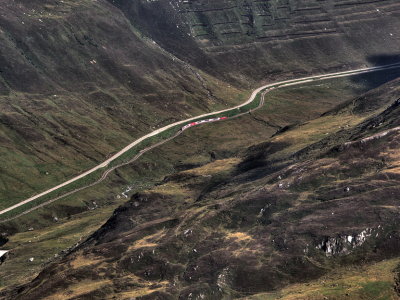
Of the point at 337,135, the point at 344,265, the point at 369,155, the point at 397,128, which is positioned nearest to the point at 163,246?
the point at 344,265

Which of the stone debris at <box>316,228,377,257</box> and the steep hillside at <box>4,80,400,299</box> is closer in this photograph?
the steep hillside at <box>4,80,400,299</box>

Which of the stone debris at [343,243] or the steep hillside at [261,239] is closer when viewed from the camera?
the steep hillside at [261,239]

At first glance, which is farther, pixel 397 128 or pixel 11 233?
pixel 11 233

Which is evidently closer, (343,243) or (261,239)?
(343,243)

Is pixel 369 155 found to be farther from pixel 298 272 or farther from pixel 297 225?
pixel 298 272

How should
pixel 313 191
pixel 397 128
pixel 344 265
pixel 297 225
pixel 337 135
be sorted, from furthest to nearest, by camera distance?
A: pixel 337 135 → pixel 397 128 → pixel 313 191 → pixel 297 225 → pixel 344 265

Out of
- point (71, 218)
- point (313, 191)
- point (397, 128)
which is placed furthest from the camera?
point (71, 218)

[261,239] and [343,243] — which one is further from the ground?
[261,239]

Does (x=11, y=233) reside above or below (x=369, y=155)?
below
